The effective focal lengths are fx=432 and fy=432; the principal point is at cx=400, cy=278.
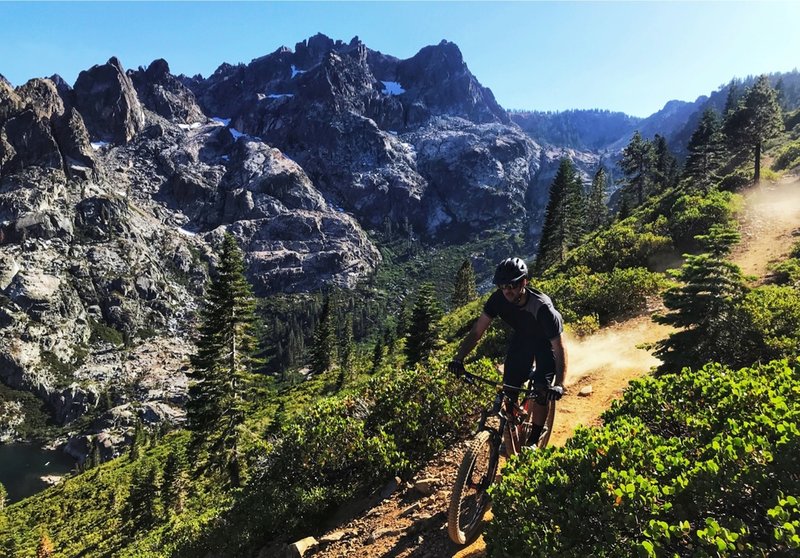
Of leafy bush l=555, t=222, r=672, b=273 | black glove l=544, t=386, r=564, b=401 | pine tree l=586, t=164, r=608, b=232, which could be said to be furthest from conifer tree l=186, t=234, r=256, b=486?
pine tree l=586, t=164, r=608, b=232

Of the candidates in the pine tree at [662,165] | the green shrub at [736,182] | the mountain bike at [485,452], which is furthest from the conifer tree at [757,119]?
the mountain bike at [485,452]

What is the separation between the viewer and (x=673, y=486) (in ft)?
13.4

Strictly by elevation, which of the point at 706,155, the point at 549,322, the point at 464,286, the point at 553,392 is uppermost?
the point at 706,155

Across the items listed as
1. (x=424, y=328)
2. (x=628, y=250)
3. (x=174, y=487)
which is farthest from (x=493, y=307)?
(x=174, y=487)

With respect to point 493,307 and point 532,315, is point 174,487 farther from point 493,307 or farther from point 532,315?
point 532,315

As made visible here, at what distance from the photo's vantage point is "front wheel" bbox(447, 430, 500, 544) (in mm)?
5766

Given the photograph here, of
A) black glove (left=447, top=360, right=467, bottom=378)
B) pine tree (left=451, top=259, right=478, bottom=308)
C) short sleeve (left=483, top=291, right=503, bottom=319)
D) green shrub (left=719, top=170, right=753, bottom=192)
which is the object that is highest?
green shrub (left=719, top=170, right=753, bottom=192)

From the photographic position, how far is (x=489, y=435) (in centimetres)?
615

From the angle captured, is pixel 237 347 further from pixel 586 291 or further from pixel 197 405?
pixel 586 291

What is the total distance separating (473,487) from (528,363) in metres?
1.96

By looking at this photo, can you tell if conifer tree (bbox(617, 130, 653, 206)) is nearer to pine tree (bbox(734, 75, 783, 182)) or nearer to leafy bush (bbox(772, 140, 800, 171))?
leafy bush (bbox(772, 140, 800, 171))

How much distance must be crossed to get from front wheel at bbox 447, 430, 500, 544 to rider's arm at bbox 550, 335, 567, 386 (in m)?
1.25

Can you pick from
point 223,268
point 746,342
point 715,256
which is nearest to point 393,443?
point 746,342

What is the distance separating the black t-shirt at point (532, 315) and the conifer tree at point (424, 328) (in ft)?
112
